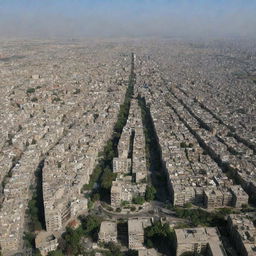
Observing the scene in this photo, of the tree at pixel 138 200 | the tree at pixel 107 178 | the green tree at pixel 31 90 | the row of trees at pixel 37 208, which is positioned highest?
the green tree at pixel 31 90

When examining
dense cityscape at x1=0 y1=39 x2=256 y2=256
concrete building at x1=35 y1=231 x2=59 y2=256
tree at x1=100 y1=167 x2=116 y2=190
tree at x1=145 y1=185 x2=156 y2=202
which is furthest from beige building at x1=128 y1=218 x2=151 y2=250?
tree at x1=100 y1=167 x2=116 y2=190

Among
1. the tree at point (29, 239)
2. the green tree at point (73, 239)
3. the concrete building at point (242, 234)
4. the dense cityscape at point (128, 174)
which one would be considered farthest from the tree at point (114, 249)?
the concrete building at point (242, 234)

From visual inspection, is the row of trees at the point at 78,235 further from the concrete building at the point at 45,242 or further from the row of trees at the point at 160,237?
the row of trees at the point at 160,237

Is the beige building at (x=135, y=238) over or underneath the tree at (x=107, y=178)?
underneath

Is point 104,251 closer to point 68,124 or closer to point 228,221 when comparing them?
point 228,221

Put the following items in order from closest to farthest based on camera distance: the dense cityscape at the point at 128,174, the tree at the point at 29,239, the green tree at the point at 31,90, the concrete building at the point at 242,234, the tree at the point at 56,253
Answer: the concrete building at the point at 242,234 < the tree at the point at 56,253 < the dense cityscape at the point at 128,174 < the tree at the point at 29,239 < the green tree at the point at 31,90

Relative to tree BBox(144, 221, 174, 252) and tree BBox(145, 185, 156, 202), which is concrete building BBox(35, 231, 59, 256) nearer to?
tree BBox(144, 221, 174, 252)

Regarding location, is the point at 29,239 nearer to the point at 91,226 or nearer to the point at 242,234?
the point at 91,226

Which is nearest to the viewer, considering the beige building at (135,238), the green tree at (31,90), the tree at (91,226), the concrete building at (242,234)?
the concrete building at (242,234)

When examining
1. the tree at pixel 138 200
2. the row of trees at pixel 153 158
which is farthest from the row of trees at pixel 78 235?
the row of trees at pixel 153 158

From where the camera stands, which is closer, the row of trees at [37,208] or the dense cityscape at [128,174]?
the dense cityscape at [128,174]
